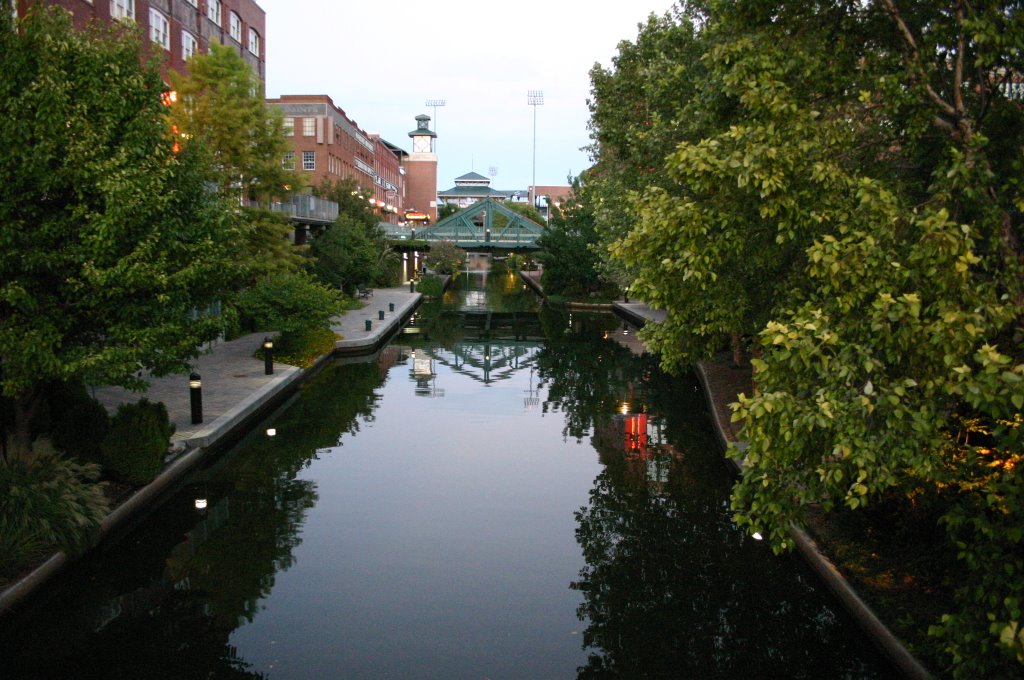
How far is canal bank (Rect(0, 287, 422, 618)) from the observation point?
12.8 meters

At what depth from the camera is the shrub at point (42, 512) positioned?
35.8 ft

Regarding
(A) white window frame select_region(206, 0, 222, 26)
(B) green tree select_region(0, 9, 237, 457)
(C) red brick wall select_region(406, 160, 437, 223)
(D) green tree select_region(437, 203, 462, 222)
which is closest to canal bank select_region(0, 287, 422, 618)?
(B) green tree select_region(0, 9, 237, 457)

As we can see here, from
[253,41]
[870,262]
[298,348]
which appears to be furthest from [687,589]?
[253,41]

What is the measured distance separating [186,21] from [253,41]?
32.9 ft

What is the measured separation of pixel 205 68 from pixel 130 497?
66.7ft

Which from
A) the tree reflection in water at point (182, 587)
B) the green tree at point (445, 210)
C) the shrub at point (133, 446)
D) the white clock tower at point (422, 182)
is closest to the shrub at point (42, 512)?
the tree reflection in water at point (182, 587)

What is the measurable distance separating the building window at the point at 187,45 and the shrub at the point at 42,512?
26061mm

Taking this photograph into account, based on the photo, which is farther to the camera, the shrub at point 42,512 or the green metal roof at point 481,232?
the green metal roof at point 481,232

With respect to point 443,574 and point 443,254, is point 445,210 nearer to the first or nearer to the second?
point 443,254

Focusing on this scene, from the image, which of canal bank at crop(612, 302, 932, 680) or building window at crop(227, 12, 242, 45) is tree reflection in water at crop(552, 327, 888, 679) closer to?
canal bank at crop(612, 302, 932, 680)

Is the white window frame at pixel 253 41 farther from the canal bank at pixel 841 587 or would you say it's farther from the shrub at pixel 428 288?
the canal bank at pixel 841 587

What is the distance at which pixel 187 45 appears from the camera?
3503 cm

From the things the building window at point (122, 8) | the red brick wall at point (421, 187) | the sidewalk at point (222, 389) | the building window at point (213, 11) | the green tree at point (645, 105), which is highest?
the red brick wall at point (421, 187)

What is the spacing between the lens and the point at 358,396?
2555cm
